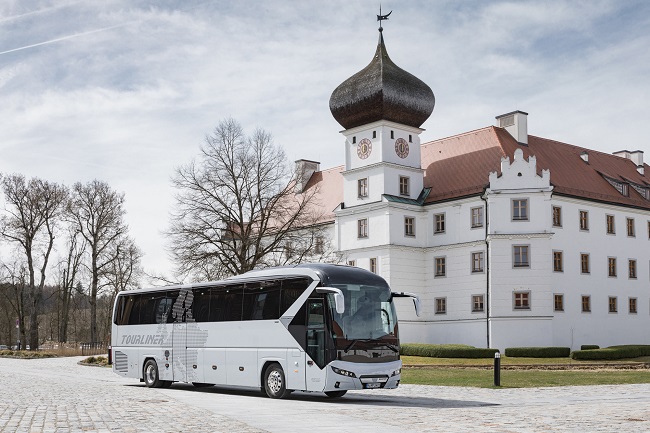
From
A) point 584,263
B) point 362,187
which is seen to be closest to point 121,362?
point 362,187

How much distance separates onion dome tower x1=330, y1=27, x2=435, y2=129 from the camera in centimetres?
5231

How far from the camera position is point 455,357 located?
143 ft

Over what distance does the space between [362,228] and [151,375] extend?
98.6 ft

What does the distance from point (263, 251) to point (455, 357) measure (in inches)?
476

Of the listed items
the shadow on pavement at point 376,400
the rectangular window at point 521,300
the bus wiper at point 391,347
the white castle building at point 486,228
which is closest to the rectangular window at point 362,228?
the white castle building at point 486,228

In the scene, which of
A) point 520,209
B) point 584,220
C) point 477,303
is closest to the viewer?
point 520,209

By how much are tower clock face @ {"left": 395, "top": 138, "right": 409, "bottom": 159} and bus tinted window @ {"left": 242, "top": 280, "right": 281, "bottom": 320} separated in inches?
1316

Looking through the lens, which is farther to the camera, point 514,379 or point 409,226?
point 409,226

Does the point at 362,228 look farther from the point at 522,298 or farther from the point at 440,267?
the point at 522,298

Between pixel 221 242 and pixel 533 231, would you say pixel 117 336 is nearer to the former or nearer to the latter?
pixel 221 242

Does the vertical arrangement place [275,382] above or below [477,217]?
below

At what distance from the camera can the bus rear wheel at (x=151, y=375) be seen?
87.3 ft

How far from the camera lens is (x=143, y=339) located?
27.2 meters

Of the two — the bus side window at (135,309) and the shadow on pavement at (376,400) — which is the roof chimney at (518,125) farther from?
the shadow on pavement at (376,400)
